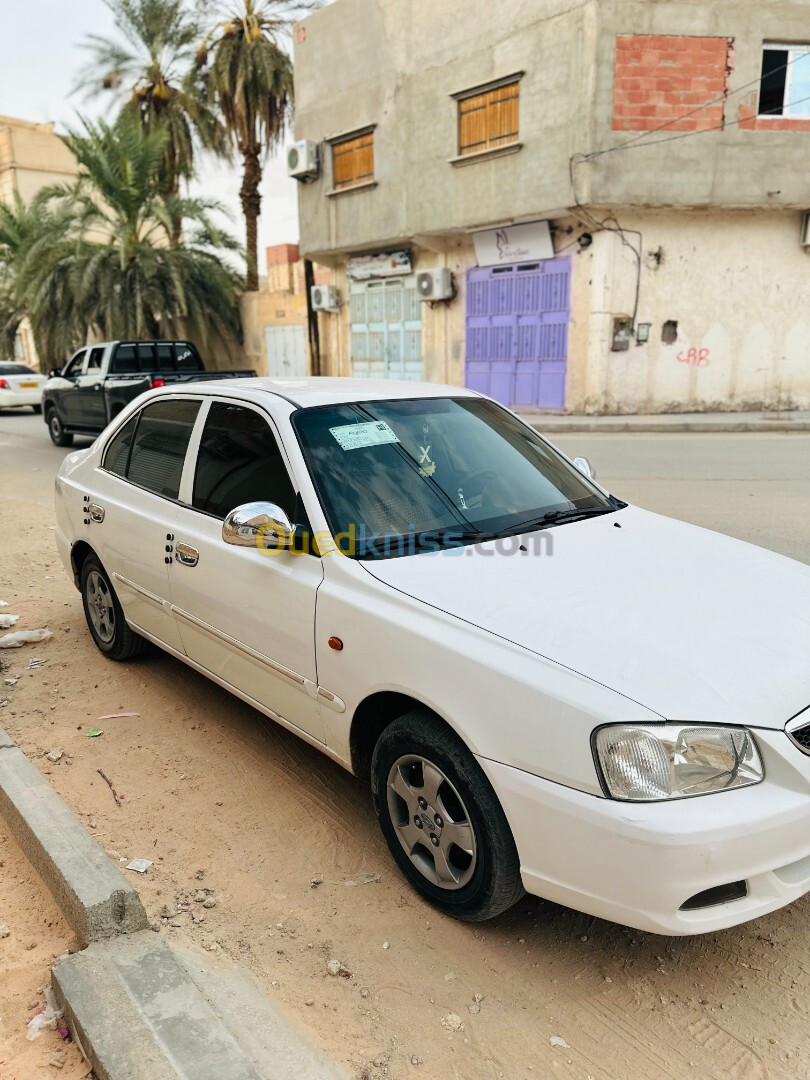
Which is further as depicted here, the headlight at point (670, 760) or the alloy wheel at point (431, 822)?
the alloy wheel at point (431, 822)

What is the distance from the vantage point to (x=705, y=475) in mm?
9969

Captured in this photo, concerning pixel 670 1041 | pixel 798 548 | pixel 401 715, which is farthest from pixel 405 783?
pixel 798 548

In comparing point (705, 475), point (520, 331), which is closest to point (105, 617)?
point (705, 475)

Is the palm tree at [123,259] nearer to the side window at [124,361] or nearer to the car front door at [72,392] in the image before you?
the car front door at [72,392]

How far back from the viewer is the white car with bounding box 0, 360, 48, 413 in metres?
22.5

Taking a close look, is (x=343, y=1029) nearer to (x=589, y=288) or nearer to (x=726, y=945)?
(x=726, y=945)

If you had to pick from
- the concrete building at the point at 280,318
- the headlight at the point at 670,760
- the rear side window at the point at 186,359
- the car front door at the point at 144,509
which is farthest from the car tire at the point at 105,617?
the concrete building at the point at 280,318

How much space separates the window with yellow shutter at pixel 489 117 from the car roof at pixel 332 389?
1493 centimetres

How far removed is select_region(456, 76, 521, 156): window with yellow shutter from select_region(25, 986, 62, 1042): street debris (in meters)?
17.6

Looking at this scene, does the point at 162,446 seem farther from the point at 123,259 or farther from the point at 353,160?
the point at 123,259

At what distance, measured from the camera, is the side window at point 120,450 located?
14.6ft

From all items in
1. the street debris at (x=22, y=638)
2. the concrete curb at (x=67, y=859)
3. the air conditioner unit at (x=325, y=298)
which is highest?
the air conditioner unit at (x=325, y=298)

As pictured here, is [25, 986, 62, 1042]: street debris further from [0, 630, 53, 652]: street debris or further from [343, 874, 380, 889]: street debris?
[0, 630, 53, 652]: street debris

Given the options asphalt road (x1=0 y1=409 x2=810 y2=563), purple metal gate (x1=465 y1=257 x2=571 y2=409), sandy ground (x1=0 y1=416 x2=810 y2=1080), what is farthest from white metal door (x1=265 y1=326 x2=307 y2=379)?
sandy ground (x1=0 y1=416 x2=810 y2=1080)
